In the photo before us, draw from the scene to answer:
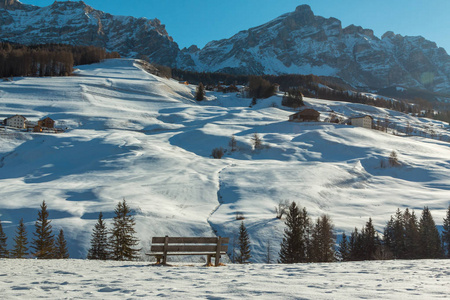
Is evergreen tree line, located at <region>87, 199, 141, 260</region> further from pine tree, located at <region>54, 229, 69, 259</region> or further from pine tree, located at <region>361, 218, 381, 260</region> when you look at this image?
pine tree, located at <region>361, 218, 381, 260</region>

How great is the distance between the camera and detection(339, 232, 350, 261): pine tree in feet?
119

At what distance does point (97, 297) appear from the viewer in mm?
7598

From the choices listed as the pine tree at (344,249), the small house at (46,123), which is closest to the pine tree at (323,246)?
the pine tree at (344,249)

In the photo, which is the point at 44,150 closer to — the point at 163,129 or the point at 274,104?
the point at 163,129

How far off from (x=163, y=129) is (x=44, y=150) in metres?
34.1

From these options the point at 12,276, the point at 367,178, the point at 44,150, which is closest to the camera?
the point at 12,276

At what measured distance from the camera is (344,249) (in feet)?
121

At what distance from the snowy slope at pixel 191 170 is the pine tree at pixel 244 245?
116cm

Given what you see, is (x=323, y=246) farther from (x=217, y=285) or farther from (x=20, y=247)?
(x=20, y=247)

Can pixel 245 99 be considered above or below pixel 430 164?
above

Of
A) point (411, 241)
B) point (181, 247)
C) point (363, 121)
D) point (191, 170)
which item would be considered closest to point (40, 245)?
point (181, 247)

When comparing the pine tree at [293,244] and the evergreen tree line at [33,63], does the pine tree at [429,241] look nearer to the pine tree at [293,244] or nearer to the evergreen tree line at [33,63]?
the pine tree at [293,244]

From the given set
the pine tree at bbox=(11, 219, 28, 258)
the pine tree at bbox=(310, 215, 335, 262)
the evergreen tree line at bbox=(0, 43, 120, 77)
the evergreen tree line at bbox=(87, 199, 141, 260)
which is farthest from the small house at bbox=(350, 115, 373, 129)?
the evergreen tree line at bbox=(0, 43, 120, 77)

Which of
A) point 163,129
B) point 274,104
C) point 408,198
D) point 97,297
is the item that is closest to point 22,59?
point 163,129
